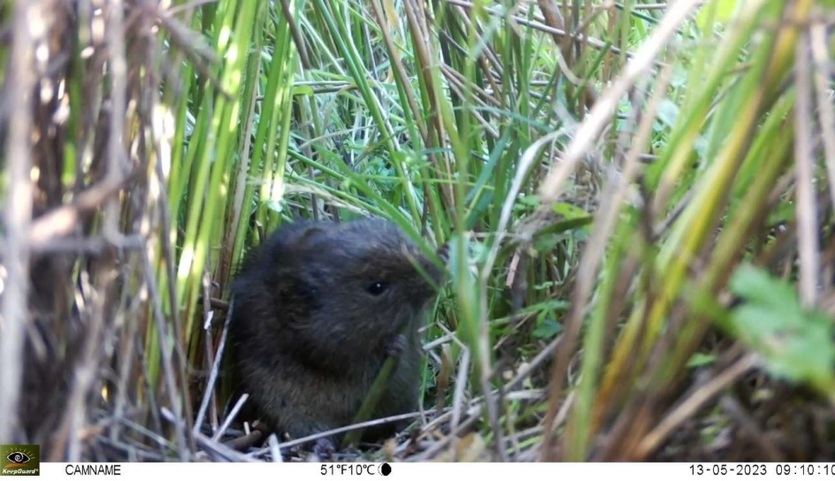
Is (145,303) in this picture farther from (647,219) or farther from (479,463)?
(647,219)

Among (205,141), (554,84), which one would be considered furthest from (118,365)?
(554,84)

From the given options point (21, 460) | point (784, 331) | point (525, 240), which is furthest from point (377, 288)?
point (784, 331)

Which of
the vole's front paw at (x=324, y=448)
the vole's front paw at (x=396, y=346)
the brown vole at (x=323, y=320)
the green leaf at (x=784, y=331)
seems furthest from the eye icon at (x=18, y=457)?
the vole's front paw at (x=396, y=346)

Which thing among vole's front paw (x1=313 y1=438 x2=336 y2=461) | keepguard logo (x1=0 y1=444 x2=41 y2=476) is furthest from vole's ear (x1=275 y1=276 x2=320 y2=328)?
keepguard logo (x1=0 y1=444 x2=41 y2=476)

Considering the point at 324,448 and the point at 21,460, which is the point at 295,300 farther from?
the point at 21,460

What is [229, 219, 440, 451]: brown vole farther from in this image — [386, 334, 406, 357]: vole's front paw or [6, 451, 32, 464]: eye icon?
[6, 451, 32, 464]: eye icon

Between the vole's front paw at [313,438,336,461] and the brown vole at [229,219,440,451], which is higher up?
the brown vole at [229,219,440,451]

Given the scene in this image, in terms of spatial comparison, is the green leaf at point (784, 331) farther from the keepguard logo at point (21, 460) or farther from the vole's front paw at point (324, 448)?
the vole's front paw at point (324, 448)
